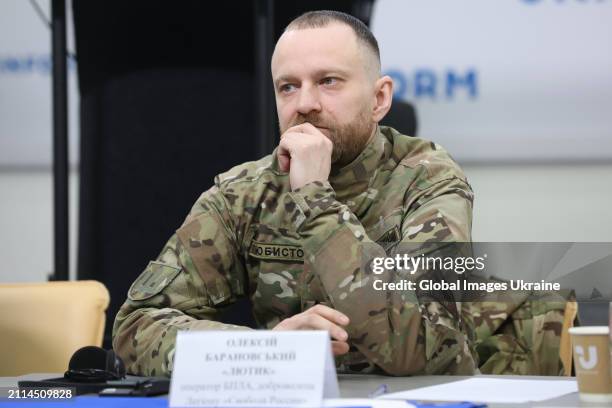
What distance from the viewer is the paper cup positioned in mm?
1145

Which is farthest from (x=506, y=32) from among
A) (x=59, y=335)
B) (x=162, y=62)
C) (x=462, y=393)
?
(x=462, y=393)

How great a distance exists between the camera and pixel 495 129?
3.37 m

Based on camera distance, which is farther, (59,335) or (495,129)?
(495,129)

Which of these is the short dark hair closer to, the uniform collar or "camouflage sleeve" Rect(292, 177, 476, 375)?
the uniform collar

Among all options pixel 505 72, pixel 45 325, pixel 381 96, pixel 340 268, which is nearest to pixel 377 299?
pixel 340 268

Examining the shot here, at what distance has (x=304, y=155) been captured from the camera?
1.73 meters

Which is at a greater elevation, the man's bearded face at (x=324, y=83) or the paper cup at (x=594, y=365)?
the man's bearded face at (x=324, y=83)

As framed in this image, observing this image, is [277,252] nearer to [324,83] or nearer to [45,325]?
[324,83]

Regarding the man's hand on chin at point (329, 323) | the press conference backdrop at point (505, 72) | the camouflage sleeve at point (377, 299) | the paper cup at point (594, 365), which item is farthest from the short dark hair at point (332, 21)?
the press conference backdrop at point (505, 72)

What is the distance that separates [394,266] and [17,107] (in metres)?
2.35

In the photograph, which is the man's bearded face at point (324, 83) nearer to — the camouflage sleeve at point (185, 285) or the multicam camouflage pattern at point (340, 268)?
the multicam camouflage pattern at point (340, 268)

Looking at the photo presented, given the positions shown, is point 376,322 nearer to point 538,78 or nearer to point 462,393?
point 462,393

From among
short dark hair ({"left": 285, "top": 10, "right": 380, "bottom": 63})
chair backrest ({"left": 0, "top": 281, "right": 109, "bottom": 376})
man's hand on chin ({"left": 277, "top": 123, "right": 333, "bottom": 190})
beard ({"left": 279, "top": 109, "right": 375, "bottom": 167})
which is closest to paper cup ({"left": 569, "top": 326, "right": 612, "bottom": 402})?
man's hand on chin ({"left": 277, "top": 123, "right": 333, "bottom": 190})

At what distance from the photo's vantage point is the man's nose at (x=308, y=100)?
1.80 meters
